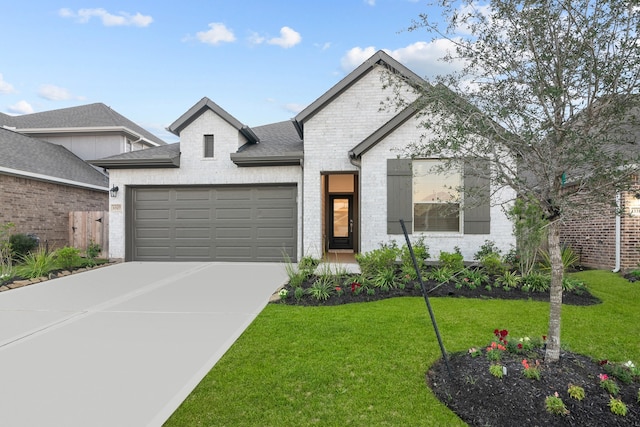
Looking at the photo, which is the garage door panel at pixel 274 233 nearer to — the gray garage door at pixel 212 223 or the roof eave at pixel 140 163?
the gray garage door at pixel 212 223

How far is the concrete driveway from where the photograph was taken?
2674 millimetres

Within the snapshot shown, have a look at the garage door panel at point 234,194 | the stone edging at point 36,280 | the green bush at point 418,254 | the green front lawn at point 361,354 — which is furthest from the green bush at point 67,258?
the green bush at point 418,254

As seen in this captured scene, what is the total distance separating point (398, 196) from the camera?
834 centimetres

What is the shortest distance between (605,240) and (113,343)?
11342 mm

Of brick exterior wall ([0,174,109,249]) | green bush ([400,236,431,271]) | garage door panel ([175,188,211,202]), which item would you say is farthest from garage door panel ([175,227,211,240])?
green bush ([400,236,431,271])

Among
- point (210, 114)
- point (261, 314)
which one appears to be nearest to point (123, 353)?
point (261, 314)

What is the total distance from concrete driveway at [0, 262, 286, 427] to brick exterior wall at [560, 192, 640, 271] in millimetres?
7756

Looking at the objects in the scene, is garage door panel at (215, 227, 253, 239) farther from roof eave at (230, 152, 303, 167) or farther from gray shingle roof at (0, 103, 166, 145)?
gray shingle roof at (0, 103, 166, 145)

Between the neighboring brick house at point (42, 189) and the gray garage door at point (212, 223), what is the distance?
3.97m

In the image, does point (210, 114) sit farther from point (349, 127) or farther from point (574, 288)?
point (574, 288)

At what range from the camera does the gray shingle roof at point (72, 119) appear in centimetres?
1719

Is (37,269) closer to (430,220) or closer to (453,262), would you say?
(430,220)

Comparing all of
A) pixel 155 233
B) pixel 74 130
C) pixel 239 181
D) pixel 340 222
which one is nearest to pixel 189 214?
pixel 155 233

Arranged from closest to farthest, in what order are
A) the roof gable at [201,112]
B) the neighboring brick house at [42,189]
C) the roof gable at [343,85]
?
the roof gable at [343,85] < the roof gable at [201,112] < the neighboring brick house at [42,189]
